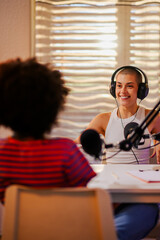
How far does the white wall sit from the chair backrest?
5.35 ft

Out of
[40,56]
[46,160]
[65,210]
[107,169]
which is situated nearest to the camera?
[65,210]

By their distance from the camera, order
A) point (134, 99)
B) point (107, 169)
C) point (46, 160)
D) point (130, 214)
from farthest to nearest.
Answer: point (134, 99)
point (107, 169)
point (130, 214)
point (46, 160)

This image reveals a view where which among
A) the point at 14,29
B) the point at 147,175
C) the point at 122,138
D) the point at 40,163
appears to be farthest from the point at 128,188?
the point at 14,29

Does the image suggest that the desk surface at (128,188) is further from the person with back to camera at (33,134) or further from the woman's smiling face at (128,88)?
the woman's smiling face at (128,88)

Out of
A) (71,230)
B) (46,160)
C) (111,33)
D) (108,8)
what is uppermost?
(108,8)

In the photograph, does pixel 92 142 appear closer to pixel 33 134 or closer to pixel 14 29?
pixel 33 134

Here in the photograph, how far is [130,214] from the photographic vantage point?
107 centimetres

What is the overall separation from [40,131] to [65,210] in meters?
0.28

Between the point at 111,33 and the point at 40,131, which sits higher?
the point at 111,33

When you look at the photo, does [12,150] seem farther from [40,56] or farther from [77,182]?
[40,56]

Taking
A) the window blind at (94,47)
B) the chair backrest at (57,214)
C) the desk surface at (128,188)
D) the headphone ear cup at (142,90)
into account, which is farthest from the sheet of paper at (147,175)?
the window blind at (94,47)

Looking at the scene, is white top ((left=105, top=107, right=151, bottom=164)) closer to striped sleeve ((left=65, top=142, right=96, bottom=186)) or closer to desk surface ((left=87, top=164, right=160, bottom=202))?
desk surface ((left=87, top=164, right=160, bottom=202))

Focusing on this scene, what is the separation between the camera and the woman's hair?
84 cm

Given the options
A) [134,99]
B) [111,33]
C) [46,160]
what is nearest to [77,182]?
[46,160]
